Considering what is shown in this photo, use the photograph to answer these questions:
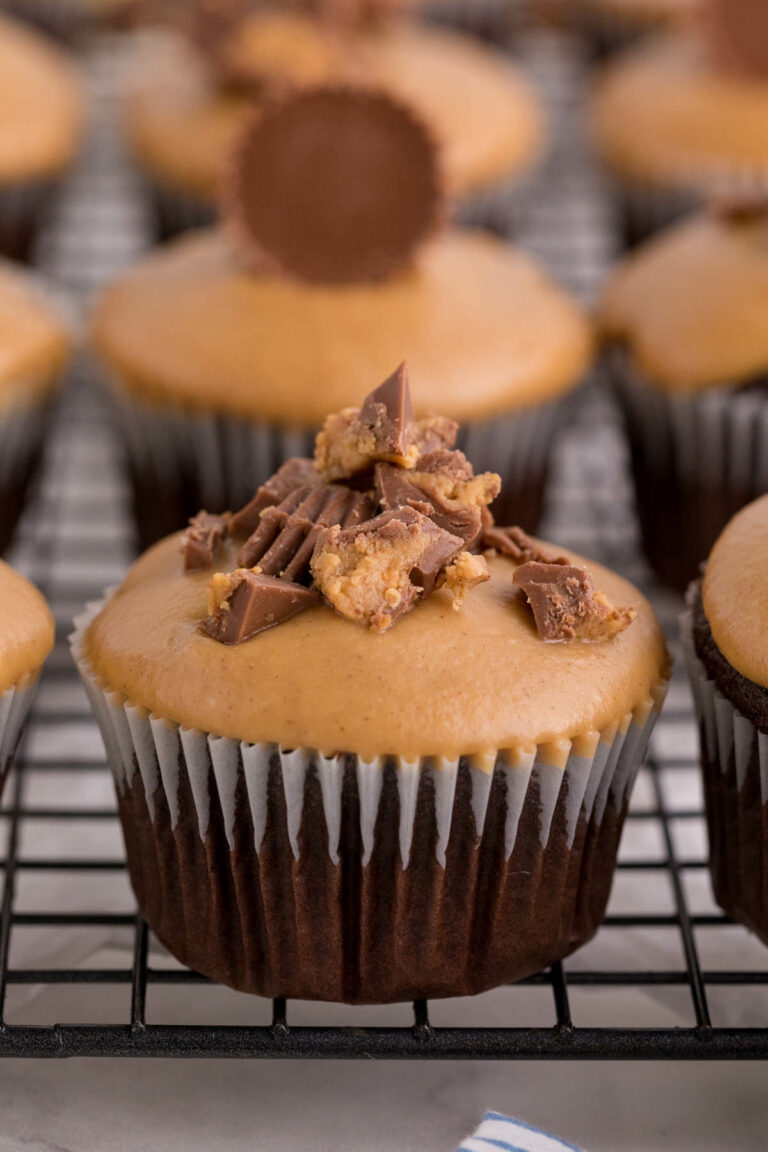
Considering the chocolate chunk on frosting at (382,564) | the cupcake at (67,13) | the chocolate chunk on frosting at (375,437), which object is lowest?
the chocolate chunk on frosting at (382,564)

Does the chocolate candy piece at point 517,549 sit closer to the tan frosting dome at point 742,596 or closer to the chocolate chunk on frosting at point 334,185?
the tan frosting dome at point 742,596

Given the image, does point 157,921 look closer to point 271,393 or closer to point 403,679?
point 403,679

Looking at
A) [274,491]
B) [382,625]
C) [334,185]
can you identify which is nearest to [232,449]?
[334,185]

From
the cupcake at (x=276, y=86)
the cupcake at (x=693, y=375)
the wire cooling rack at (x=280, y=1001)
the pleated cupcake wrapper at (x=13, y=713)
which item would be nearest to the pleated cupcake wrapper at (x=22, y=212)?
the cupcake at (x=276, y=86)

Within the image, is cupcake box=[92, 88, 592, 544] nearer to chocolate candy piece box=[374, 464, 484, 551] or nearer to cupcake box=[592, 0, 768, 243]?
chocolate candy piece box=[374, 464, 484, 551]

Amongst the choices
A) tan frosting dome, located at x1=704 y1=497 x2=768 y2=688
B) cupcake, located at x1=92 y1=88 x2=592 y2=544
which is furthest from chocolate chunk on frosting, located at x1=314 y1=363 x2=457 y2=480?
cupcake, located at x1=92 y1=88 x2=592 y2=544

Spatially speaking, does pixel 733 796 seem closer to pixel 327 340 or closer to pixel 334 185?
pixel 327 340


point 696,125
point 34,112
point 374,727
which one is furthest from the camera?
point 34,112
